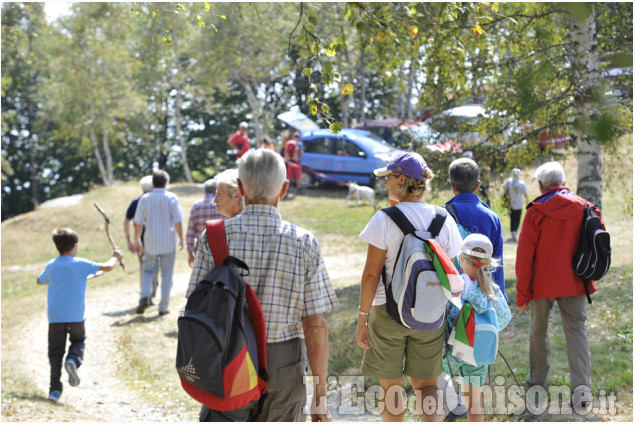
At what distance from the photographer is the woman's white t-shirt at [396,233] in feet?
13.2

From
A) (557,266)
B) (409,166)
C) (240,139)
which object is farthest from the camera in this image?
(240,139)

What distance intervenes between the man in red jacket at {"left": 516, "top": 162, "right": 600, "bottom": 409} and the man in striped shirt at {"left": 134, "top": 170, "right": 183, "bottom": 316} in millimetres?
5503

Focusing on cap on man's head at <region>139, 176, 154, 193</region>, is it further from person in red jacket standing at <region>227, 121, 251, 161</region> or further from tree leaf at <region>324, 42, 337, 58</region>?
person in red jacket standing at <region>227, 121, 251, 161</region>

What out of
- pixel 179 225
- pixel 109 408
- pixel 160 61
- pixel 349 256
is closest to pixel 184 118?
pixel 160 61

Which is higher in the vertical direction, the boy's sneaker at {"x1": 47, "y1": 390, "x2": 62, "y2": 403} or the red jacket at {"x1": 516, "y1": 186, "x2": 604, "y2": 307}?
the red jacket at {"x1": 516, "y1": 186, "x2": 604, "y2": 307}

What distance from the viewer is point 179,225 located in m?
9.75

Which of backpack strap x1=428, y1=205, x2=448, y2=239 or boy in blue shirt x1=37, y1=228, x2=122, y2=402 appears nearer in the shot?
backpack strap x1=428, y1=205, x2=448, y2=239

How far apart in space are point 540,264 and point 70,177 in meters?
36.9

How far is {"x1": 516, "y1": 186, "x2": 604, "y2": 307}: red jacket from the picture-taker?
17.1 ft

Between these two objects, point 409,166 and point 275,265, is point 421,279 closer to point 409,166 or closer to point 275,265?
point 409,166

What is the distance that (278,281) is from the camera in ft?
10.8

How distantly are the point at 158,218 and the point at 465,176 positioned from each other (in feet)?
19.0

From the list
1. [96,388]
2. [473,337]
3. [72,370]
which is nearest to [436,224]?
[473,337]

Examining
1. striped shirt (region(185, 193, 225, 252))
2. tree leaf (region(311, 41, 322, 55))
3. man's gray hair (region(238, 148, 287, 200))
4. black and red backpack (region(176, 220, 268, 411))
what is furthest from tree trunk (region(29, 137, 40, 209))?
black and red backpack (region(176, 220, 268, 411))
